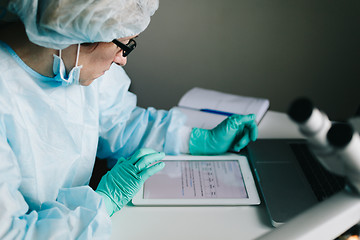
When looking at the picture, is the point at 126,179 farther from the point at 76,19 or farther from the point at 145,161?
the point at 76,19

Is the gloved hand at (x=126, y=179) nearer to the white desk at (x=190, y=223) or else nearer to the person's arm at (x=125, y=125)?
the white desk at (x=190, y=223)

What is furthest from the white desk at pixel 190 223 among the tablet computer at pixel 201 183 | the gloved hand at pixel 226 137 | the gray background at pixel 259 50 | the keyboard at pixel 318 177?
the gray background at pixel 259 50

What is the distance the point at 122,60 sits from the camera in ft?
3.37

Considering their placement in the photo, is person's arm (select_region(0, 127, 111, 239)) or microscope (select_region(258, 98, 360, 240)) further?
person's arm (select_region(0, 127, 111, 239))

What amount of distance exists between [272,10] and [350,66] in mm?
579

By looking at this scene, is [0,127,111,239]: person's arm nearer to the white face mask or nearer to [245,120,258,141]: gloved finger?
the white face mask

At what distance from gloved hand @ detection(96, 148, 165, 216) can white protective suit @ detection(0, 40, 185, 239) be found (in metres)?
0.09

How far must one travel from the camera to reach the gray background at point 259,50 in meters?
2.00

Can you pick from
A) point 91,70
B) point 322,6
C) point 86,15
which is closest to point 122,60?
point 91,70

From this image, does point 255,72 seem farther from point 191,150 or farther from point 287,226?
point 287,226

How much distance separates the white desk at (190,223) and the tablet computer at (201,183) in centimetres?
2

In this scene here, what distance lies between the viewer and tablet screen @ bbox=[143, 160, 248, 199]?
1.01m

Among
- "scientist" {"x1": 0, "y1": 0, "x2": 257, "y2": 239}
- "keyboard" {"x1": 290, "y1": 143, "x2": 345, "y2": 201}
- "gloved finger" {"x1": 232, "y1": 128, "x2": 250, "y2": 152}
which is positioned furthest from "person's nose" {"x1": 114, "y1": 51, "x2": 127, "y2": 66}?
"keyboard" {"x1": 290, "y1": 143, "x2": 345, "y2": 201}

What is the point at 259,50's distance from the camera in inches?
84.1
